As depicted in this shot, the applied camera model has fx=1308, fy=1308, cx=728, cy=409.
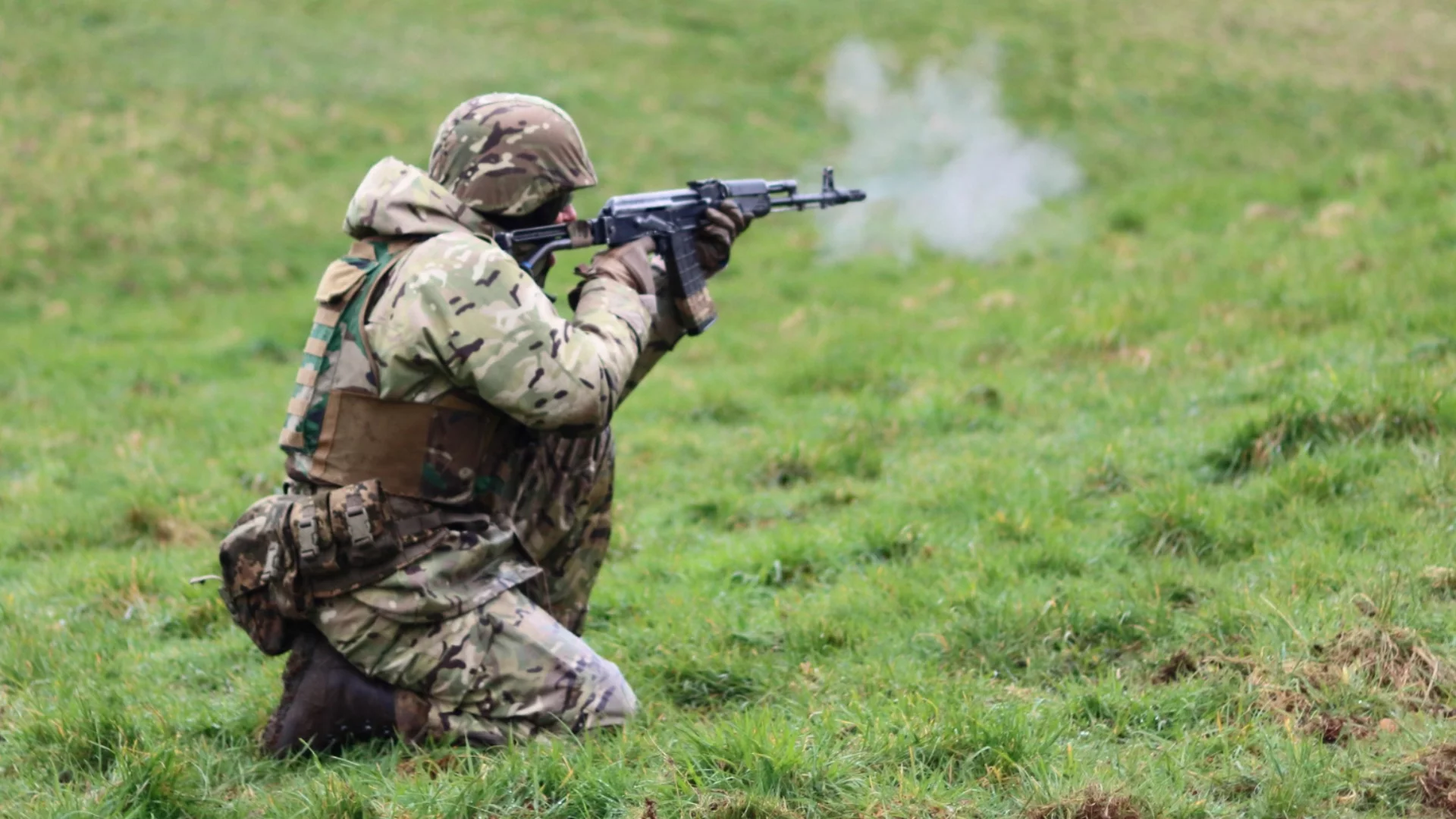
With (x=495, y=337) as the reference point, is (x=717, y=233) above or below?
above

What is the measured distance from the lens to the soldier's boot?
448cm

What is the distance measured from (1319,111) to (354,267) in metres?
20.7

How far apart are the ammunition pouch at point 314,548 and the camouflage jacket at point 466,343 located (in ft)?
0.27

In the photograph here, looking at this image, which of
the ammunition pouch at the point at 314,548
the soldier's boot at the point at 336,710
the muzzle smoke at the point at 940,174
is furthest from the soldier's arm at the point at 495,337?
the muzzle smoke at the point at 940,174

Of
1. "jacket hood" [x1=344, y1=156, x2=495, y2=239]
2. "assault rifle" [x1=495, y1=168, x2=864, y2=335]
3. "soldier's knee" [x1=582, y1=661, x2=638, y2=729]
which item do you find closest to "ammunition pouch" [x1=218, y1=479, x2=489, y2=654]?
"soldier's knee" [x1=582, y1=661, x2=638, y2=729]

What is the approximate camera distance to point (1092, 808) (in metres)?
3.59

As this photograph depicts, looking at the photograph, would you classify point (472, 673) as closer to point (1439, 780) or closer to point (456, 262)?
point (456, 262)

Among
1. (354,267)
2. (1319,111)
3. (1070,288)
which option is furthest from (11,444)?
(1319,111)

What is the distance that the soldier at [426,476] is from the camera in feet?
14.3

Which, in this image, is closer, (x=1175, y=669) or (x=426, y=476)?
(x=426, y=476)

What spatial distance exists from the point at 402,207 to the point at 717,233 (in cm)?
147

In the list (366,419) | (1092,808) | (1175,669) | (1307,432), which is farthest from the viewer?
(1307,432)

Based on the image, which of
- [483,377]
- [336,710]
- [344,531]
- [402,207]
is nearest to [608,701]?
[336,710]

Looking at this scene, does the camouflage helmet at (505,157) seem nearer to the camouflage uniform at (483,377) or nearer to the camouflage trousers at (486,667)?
the camouflage uniform at (483,377)
